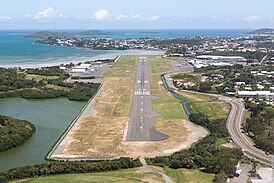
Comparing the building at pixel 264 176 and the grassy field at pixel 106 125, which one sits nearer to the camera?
the building at pixel 264 176

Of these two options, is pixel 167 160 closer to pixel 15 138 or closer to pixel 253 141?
pixel 253 141

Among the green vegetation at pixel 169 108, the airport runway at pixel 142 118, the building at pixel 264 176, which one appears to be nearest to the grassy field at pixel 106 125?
the airport runway at pixel 142 118

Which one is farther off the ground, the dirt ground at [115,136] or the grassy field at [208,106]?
the grassy field at [208,106]

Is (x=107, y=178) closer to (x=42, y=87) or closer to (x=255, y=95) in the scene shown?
(x=255, y=95)

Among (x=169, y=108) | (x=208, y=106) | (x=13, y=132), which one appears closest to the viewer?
(x=13, y=132)

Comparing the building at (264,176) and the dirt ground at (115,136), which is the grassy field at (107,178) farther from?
the building at (264,176)

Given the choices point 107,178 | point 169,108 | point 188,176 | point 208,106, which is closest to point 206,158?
point 188,176
